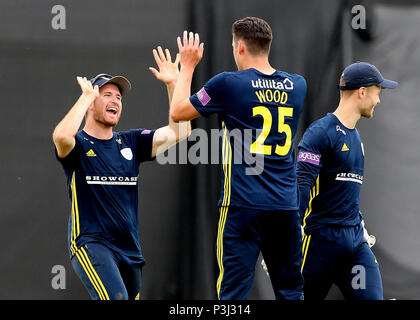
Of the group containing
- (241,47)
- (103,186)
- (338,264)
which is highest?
(241,47)

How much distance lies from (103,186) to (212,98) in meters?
1.07

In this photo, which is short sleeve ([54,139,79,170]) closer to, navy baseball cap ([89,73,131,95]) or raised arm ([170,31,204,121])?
navy baseball cap ([89,73,131,95])

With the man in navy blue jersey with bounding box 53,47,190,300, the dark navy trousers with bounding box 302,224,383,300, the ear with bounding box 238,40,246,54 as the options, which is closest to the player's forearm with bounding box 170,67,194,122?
the ear with bounding box 238,40,246,54

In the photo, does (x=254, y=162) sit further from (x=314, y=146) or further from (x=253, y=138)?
(x=314, y=146)

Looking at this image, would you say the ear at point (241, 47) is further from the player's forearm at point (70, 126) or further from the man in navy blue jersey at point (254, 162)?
the player's forearm at point (70, 126)

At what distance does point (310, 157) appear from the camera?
17.4ft

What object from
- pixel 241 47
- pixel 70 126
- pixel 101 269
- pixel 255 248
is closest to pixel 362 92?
pixel 241 47

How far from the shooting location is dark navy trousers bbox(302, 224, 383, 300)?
5359 mm

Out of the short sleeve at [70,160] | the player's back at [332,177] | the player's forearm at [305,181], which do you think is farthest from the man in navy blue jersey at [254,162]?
the short sleeve at [70,160]

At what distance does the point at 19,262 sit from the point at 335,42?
3415 mm

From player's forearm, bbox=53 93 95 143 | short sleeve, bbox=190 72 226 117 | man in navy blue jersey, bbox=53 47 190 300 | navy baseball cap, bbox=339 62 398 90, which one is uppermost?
navy baseball cap, bbox=339 62 398 90

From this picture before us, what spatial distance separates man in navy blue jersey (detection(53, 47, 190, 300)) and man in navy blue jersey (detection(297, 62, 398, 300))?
3.23 ft

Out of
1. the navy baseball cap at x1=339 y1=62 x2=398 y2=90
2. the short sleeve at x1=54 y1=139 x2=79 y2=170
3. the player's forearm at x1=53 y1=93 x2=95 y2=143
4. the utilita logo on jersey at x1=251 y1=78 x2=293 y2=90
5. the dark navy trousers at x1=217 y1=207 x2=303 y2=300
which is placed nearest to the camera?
the dark navy trousers at x1=217 y1=207 x2=303 y2=300
